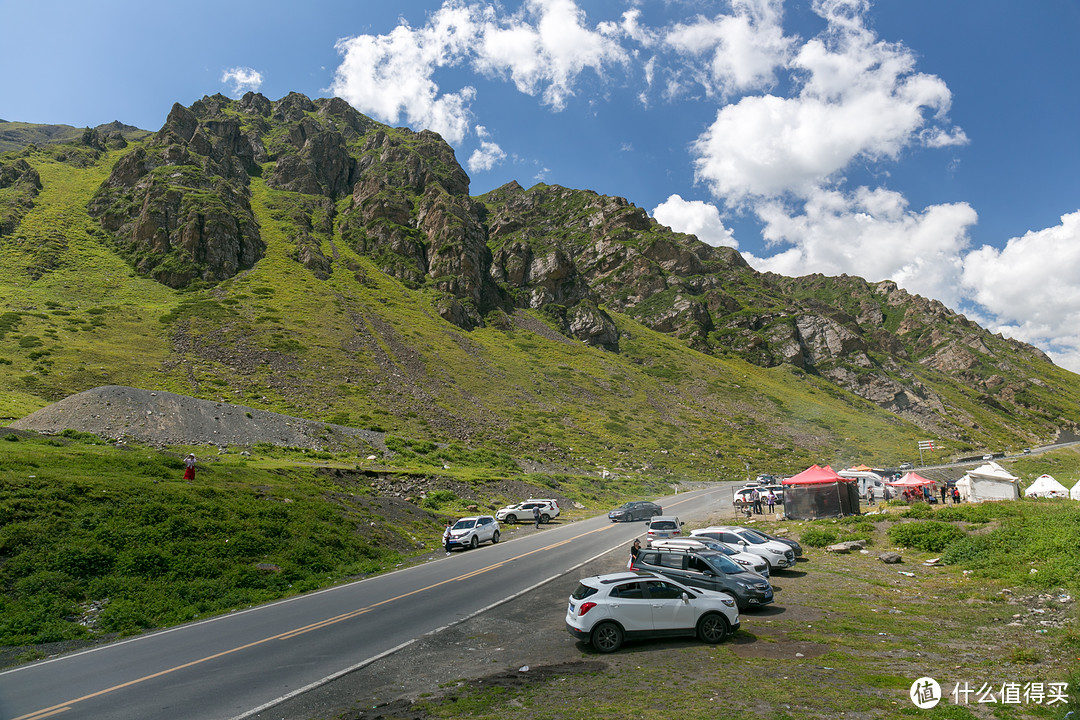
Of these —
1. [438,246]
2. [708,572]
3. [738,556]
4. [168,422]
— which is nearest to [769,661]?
[708,572]

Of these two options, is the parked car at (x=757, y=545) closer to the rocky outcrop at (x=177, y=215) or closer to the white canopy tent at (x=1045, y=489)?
the white canopy tent at (x=1045, y=489)

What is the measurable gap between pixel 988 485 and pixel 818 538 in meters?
23.0

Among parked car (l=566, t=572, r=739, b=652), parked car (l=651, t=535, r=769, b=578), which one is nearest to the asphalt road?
parked car (l=566, t=572, r=739, b=652)

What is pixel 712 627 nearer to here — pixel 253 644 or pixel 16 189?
pixel 253 644

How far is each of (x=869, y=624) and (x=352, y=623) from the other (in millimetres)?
12667

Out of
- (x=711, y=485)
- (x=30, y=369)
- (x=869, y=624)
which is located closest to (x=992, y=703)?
(x=869, y=624)

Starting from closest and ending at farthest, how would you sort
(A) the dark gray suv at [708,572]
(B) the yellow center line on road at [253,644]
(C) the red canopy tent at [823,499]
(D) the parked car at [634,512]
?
(B) the yellow center line on road at [253,644] → (A) the dark gray suv at [708,572] → (C) the red canopy tent at [823,499] → (D) the parked car at [634,512]

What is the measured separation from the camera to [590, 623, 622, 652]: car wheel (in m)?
10.8

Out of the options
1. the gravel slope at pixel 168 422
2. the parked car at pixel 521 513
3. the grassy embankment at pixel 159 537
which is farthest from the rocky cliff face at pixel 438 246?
the grassy embankment at pixel 159 537

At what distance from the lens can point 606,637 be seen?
10852 mm

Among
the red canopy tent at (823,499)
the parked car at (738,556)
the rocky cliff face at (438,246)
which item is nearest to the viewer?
the parked car at (738,556)

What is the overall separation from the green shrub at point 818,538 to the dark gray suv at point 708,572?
12912 millimetres

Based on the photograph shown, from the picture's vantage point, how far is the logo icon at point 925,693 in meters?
7.34

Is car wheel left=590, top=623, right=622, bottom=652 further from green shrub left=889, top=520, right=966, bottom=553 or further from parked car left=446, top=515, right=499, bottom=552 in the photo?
green shrub left=889, top=520, right=966, bottom=553
